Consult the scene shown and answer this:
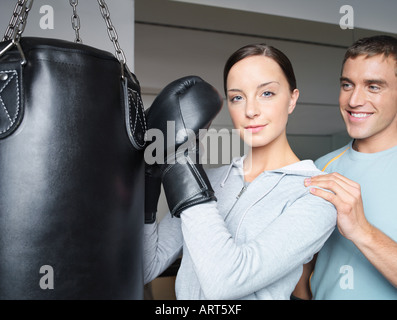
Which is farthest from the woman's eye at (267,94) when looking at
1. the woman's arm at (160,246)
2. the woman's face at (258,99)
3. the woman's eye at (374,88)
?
the woman's eye at (374,88)

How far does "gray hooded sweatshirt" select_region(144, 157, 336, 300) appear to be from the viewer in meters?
0.86

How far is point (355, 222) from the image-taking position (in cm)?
113

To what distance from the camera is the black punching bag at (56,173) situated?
2.34 ft

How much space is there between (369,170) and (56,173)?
1.25 meters

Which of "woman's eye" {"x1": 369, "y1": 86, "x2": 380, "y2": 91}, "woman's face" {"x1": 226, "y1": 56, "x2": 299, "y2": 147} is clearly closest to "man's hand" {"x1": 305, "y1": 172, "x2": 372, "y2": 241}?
"woman's face" {"x1": 226, "y1": 56, "x2": 299, "y2": 147}

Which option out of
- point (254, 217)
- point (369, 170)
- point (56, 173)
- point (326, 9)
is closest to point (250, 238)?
point (254, 217)

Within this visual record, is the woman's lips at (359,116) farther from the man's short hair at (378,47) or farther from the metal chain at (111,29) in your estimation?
the metal chain at (111,29)

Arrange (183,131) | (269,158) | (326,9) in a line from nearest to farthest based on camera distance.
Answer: (183,131), (269,158), (326,9)

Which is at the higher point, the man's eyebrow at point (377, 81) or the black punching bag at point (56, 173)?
the man's eyebrow at point (377, 81)

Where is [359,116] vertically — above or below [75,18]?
below

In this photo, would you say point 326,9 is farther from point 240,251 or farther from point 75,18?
point 240,251

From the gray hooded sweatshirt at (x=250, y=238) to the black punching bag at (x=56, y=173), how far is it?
0.23 m

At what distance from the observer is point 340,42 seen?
4199mm
